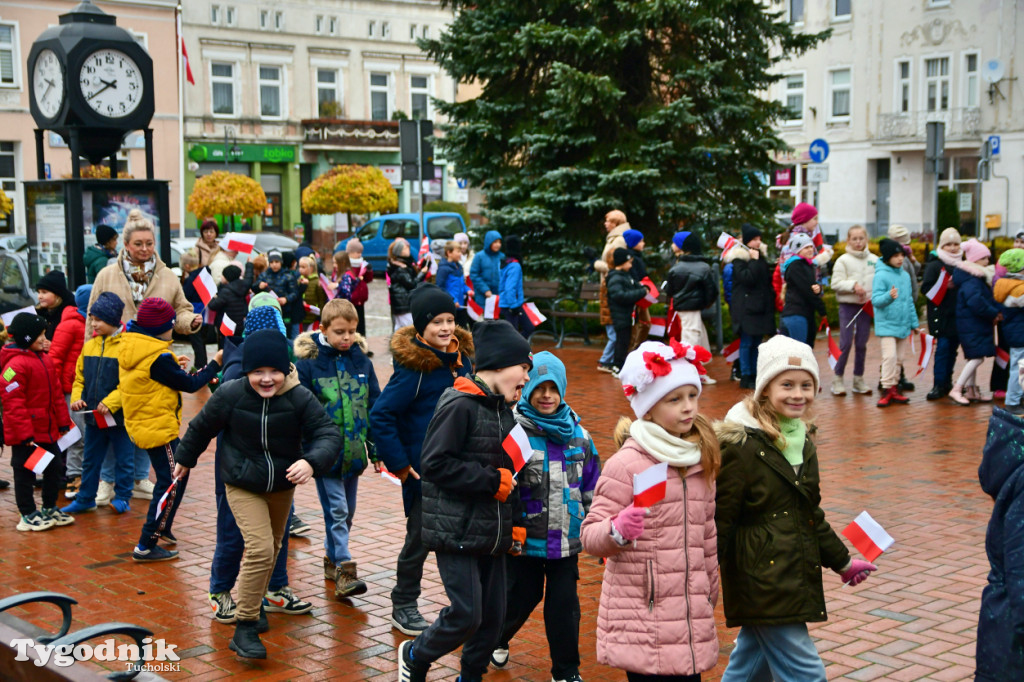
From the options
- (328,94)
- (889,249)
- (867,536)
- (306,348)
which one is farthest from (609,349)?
(328,94)

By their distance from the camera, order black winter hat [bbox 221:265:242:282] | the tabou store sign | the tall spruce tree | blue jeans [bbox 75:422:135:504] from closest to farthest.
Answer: blue jeans [bbox 75:422:135:504]
black winter hat [bbox 221:265:242:282]
the tall spruce tree
the tabou store sign

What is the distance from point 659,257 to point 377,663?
13303 millimetres

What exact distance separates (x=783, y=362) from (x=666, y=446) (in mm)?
579

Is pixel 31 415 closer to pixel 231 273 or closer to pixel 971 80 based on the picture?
pixel 231 273

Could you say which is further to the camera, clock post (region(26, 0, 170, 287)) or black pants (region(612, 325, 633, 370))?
black pants (region(612, 325, 633, 370))

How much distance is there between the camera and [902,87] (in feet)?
143

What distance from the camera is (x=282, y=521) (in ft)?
19.4

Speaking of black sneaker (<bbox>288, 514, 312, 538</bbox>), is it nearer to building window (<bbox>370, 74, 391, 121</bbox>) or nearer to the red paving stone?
the red paving stone

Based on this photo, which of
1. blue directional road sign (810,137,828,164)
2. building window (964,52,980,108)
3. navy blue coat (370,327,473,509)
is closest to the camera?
navy blue coat (370,327,473,509)

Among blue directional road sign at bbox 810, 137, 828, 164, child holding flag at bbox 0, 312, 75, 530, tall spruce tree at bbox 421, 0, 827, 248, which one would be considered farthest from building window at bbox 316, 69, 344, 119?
child holding flag at bbox 0, 312, 75, 530

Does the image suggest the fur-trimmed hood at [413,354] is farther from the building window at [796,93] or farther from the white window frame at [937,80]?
the building window at [796,93]

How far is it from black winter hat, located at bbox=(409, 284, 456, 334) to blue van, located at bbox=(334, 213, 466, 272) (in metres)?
27.7

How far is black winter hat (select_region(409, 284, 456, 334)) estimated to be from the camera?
5742 mm

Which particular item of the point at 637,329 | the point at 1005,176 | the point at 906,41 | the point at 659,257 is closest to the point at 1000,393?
the point at 637,329
